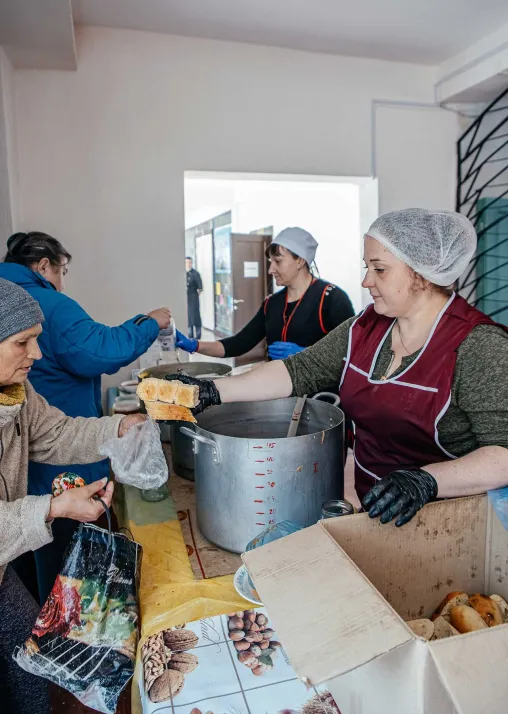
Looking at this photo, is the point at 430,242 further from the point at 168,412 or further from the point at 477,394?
the point at 168,412

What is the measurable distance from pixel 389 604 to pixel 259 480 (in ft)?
1.53

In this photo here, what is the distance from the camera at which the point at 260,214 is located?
8.09m

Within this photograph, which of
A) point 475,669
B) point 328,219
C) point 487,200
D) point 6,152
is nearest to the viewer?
point 475,669

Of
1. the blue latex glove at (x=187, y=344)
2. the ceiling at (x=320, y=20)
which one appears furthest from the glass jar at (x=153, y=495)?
the ceiling at (x=320, y=20)

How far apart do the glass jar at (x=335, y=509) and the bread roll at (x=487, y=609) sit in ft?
0.88

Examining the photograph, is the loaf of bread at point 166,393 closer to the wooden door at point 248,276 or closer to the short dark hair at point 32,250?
the short dark hair at point 32,250

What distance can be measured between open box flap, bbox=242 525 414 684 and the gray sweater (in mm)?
475

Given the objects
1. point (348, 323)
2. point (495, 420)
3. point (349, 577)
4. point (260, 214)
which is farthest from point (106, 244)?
point (260, 214)

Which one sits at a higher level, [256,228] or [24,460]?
[256,228]

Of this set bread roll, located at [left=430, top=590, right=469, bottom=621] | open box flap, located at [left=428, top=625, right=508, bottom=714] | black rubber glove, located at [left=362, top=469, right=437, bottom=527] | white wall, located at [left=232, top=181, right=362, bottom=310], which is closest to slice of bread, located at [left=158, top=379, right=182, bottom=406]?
black rubber glove, located at [left=362, top=469, right=437, bottom=527]

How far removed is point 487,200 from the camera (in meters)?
4.25

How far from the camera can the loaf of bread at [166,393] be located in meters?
1.33

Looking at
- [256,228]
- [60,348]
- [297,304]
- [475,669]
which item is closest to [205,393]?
[60,348]

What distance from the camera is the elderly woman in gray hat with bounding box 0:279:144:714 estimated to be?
1041 mm
